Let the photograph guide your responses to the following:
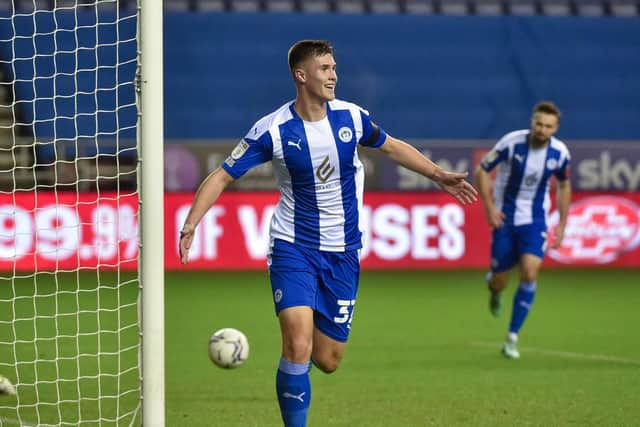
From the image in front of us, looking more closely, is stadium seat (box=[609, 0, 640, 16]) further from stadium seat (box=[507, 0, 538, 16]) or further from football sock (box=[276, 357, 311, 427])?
football sock (box=[276, 357, 311, 427])

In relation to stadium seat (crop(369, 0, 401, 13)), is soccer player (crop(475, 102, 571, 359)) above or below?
above

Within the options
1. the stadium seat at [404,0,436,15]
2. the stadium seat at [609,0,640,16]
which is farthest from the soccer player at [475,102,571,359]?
the stadium seat at [609,0,640,16]

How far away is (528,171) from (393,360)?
191cm

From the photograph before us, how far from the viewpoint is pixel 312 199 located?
18.7 feet

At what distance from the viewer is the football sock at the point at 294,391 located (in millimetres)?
5438

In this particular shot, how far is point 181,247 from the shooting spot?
523 centimetres

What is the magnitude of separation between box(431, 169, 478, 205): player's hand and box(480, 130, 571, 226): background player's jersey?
382 cm

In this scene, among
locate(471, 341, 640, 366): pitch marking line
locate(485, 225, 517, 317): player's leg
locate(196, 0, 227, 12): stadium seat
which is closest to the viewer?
locate(471, 341, 640, 366): pitch marking line

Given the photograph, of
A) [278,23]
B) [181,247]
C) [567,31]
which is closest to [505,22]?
[567,31]

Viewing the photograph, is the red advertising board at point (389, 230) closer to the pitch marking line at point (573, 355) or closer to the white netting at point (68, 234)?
the white netting at point (68, 234)

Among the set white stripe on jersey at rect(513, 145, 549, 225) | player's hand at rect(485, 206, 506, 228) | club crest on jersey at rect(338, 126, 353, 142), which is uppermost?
club crest on jersey at rect(338, 126, 353, 142)

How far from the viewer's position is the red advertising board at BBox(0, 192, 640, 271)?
1510cm

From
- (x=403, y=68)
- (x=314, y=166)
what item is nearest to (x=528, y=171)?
(x=314, y=166)

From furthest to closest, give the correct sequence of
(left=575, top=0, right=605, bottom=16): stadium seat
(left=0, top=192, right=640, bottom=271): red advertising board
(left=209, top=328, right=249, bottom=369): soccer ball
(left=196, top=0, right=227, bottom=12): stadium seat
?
(left=575, top=0, right=605, bottom=16): stadium seat
(left=196, top=0, right=227, bottom=12): stadium seat
(left=0, top=192, right=640, bottom=271): red advertising board
(left=209, top=328, right=249, bottom=369): soccer ball
